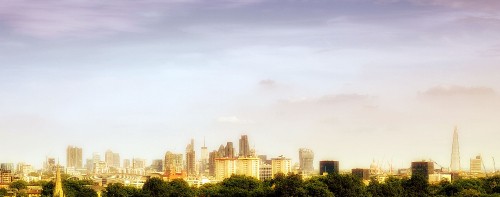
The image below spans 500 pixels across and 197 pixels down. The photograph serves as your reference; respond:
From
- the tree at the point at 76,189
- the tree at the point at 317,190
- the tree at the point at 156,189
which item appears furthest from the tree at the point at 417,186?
the tree at the point at 76,189

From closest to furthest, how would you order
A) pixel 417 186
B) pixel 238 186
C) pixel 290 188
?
pixel 290 188 → pixel 417 186 → pixel 238 186

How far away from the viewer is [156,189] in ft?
382

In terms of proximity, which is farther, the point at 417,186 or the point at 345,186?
the point at 417,186

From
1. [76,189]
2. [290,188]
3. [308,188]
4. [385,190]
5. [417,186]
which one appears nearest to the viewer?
[290,188]

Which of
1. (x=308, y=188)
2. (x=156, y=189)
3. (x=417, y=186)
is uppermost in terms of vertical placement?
(x=308, y=188)

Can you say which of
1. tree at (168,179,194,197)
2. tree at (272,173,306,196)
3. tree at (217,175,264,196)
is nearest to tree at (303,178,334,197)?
tree at (272,173,306,196)

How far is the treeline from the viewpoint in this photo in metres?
104

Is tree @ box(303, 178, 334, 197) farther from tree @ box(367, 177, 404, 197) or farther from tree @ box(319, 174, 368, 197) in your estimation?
tree @ box(367, 177, 404, 197)

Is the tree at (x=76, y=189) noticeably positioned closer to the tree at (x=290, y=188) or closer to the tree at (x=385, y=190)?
the tree at (x=290, y=188)

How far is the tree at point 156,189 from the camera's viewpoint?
4540 inches

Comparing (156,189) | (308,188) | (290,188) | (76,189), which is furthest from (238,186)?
(290,188)

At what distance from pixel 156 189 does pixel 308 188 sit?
2248 centimetres

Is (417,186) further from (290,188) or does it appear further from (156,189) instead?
(156,189)

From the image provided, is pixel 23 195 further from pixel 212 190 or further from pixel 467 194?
pixel 467 194
